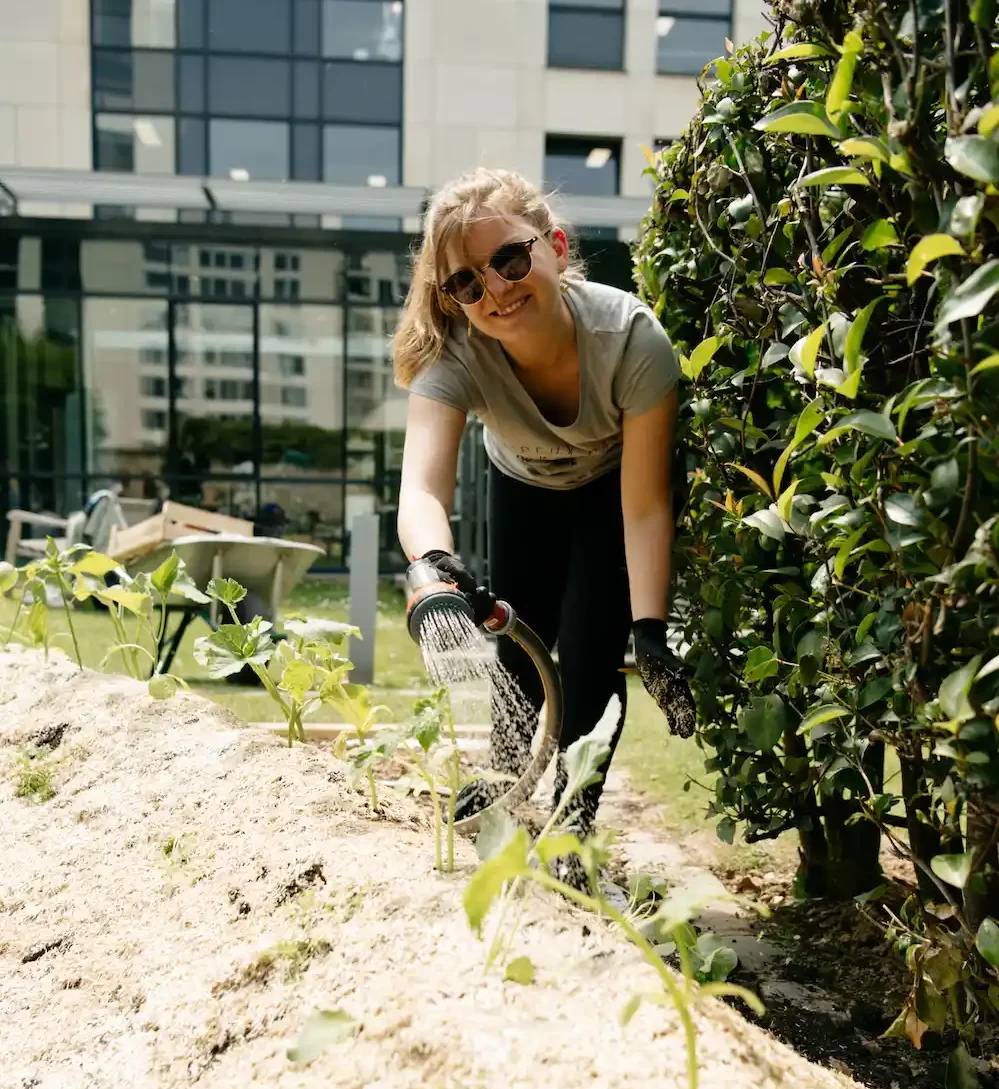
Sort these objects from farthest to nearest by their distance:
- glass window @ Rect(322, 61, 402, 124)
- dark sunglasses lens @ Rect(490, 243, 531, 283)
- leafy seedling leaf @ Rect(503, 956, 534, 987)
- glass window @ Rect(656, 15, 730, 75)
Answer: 1. glass window @ Rect(656, 15, 730, 75)
2. glass window @ Rect(322, 61, 402, 124)
3. dark sunglasses lens @ Rect(490, 243, 531, 283)
4. leafy seedling leaf @ Rect(503, 956, 534, 987)

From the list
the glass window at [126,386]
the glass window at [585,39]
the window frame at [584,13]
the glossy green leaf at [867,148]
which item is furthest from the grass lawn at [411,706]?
the glass window at [585,39]

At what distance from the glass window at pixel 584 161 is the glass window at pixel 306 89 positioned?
325cm

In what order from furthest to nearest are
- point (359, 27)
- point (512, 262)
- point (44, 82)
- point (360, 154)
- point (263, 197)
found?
point (360, 154)
point (359, 27)
point (44, 82)
point (263, 197)
point (512, 262)

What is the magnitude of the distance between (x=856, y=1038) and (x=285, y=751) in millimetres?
1177

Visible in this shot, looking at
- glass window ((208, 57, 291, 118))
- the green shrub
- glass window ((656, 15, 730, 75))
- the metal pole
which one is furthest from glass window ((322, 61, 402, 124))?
the green shrub

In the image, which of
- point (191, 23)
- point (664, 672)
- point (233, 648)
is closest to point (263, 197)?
point (191, 23)

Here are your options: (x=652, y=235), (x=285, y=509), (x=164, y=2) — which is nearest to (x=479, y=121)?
(x=164, y=2)

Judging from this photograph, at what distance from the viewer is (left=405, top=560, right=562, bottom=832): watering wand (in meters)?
1.68

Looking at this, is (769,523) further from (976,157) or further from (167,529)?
(167,529)

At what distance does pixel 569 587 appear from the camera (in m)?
2.40

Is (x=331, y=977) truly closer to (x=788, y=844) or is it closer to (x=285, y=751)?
(x=285, y=751)

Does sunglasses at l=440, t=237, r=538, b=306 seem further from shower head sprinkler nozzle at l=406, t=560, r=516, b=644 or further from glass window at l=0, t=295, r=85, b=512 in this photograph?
glass window at l=0, t=295, r=85, b=512

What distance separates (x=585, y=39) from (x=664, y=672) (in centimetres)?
1377

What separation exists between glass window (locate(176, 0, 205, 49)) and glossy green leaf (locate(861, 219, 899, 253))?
46.5 ft
